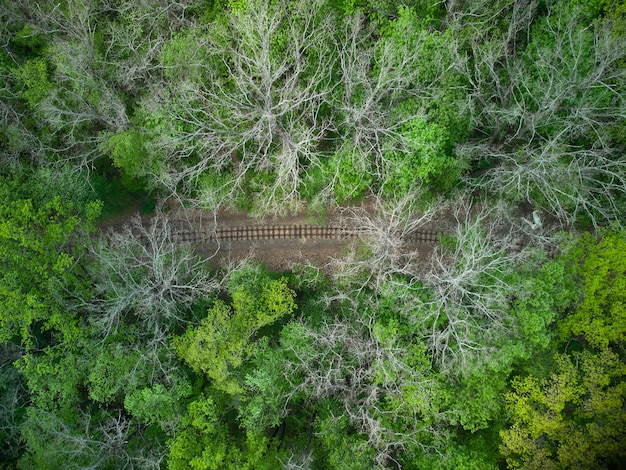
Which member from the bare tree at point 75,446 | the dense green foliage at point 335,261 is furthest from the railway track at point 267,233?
the bare tree at point 75,446

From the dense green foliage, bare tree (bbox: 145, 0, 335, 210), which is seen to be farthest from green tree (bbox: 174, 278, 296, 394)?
bare tree (bbox: 145, 0, 335, 210)

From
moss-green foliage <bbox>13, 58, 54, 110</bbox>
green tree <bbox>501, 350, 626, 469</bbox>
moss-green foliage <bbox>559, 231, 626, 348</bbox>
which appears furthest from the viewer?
moss-green foliage <bbox>13, 58, 54, 110</bbox>

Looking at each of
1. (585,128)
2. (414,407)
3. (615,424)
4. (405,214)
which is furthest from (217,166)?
(615,424)

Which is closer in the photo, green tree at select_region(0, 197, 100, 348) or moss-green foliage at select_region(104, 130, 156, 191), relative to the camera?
green tree at select_region(0, 197, 100, 348)

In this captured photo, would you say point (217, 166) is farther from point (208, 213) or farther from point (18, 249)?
point (18, 249)

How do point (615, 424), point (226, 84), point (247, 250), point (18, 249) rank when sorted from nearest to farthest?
point (615, 424)
point (18, 249)
point (226, 84)
point (247, 250)

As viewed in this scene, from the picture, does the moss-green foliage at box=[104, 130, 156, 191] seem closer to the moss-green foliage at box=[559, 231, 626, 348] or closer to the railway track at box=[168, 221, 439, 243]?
the railway track at box=[168, 221, 439, 243]

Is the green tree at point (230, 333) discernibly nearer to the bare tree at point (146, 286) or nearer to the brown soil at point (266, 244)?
the bare tree at point (146, 286)
